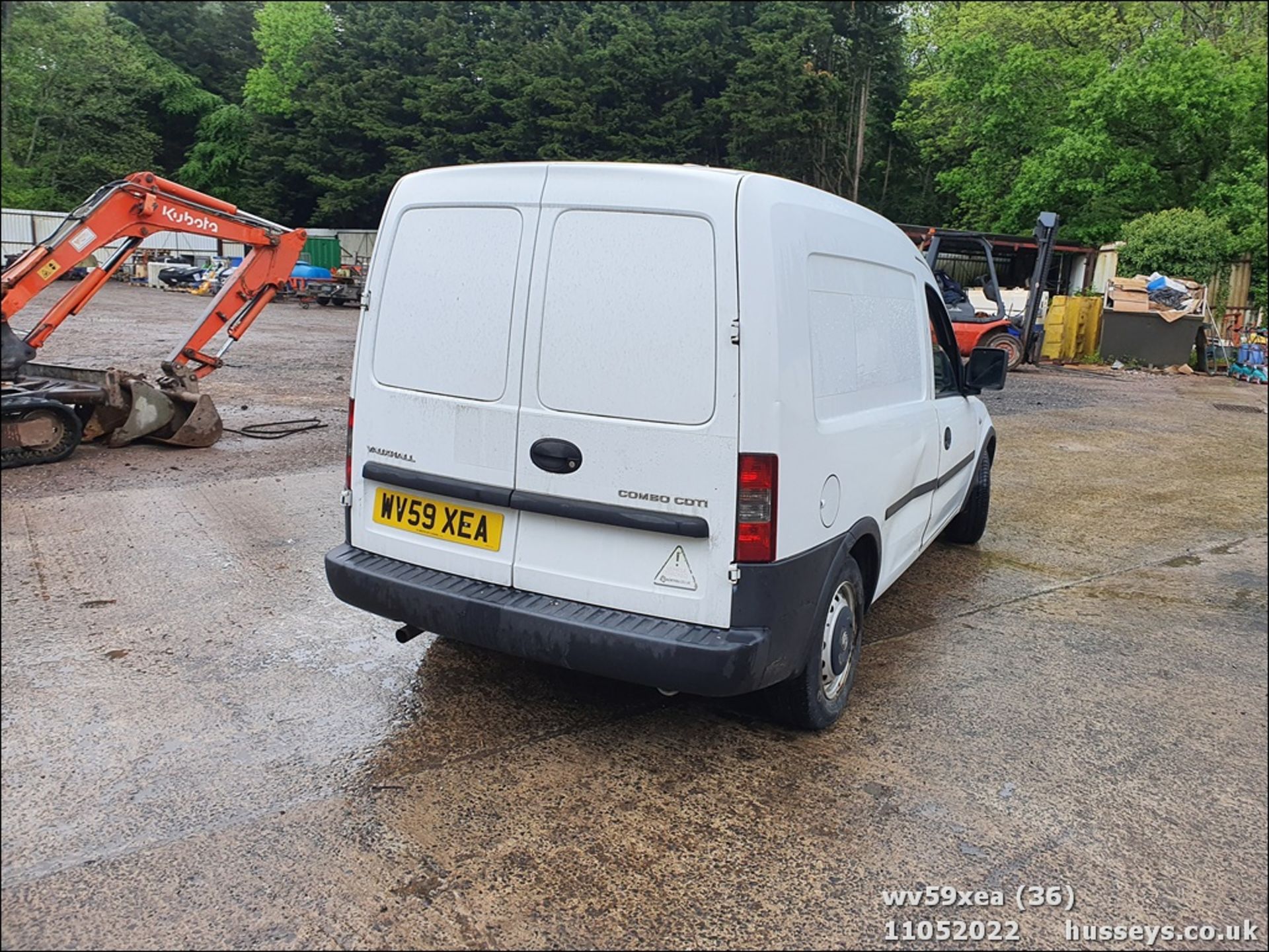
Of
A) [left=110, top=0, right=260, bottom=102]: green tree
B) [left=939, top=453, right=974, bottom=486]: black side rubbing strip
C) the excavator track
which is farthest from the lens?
[left=939, top=453, right=974, bottom=486]: black side rubbing strip

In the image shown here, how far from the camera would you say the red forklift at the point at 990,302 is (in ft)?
58.1

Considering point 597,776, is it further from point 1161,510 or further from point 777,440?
point 1161,510

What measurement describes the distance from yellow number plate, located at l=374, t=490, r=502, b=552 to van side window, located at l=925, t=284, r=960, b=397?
2443 mm

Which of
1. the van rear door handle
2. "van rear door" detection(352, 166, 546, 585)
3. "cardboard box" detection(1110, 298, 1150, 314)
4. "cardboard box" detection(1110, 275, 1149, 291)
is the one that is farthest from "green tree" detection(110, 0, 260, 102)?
"cardboard box" detection(1110, 275, 1149, 291)

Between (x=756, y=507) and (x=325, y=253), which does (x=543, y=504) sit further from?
(x=325, y=253)

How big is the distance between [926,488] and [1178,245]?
65.2ft

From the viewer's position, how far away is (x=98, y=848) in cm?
254

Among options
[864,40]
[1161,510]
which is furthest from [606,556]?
[864,40]

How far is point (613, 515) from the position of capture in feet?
10.00

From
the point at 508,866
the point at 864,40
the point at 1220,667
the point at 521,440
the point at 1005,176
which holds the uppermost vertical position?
the point at 864,40

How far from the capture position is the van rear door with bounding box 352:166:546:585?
3.21 meters

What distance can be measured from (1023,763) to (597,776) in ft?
4.94

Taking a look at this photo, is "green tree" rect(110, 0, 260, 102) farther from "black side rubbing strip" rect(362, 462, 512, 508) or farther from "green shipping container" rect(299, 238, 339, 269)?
"green shipping container" rect(299, 238, 339, 269)
